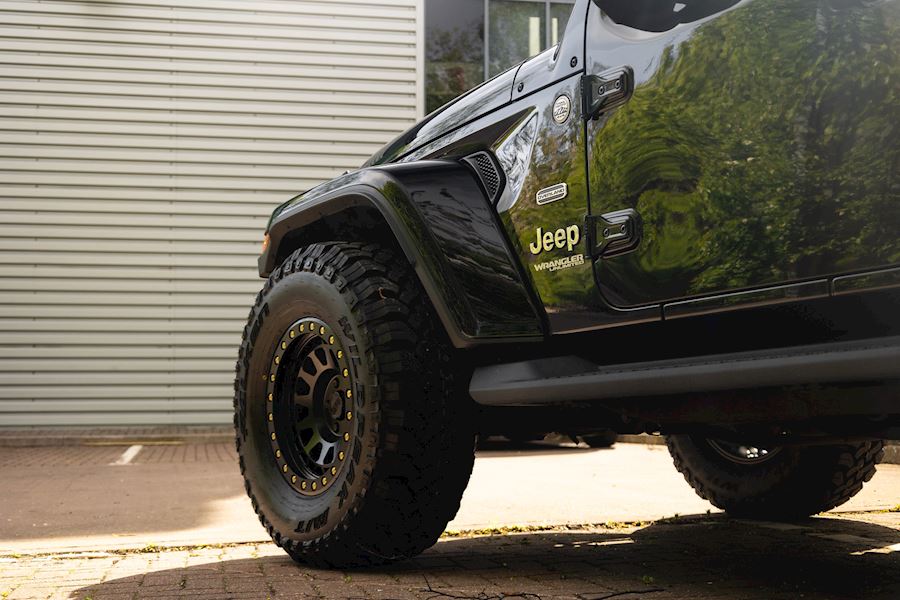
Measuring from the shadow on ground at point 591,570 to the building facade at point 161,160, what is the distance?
10329mm

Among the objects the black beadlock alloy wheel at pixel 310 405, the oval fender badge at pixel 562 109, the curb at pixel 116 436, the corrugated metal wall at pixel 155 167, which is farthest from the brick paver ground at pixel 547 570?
the corrugated metal wall at pixel 155 167

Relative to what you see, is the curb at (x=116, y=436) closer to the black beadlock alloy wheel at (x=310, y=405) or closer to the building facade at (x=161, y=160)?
the building facade at (x=161, y=160)

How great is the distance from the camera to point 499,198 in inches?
132

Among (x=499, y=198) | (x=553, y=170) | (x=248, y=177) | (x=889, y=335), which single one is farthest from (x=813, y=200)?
(x=248, y=177)

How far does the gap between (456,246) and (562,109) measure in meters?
0.54

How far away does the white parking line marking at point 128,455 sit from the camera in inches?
386

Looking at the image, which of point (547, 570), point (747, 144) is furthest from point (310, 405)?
point (747, 144)

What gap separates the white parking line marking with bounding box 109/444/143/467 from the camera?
980 cm

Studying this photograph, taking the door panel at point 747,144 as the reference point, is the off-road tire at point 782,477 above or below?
below

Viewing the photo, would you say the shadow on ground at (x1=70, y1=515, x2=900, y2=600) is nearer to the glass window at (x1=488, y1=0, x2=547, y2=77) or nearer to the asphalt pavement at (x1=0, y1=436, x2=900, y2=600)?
the asphalt pavement at (x1=0, y1=436, x2=900, y2=600)

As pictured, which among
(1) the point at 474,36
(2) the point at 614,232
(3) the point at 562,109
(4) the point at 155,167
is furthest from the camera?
(1) the point at 474,36

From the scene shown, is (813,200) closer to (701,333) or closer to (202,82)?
(701,333)

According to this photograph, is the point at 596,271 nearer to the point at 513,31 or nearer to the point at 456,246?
the point at 456,246

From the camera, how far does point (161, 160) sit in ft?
46.7
